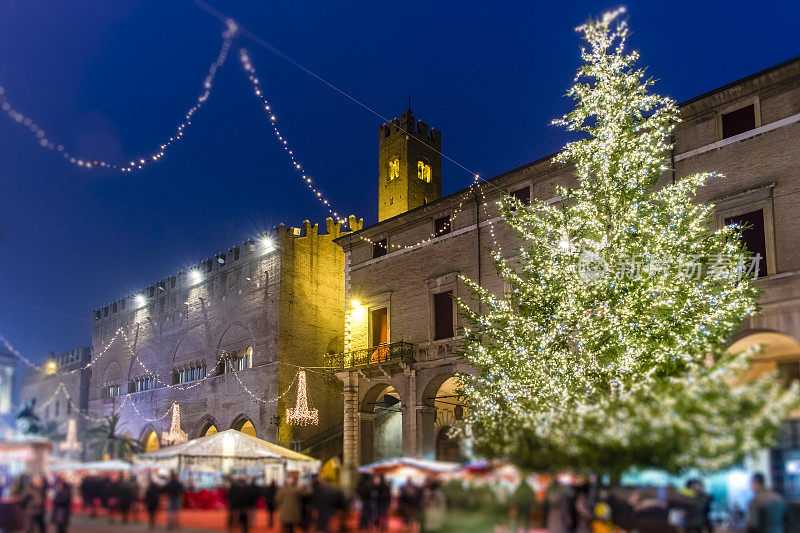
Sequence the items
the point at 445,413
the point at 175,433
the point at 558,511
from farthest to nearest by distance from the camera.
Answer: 1. the point at 175,433
2. the point at 445,413
3. the point at 558,511

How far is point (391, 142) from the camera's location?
4931 centimetres

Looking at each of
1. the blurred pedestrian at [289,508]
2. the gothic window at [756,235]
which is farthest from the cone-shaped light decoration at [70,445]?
the gothic window at [756,235]

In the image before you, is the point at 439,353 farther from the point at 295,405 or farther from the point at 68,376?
the point at 68,376

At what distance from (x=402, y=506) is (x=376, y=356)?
65.4 feet

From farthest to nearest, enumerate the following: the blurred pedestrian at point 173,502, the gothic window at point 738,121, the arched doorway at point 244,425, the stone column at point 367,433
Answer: the arched doorway at point 244,425 → the stone column at point 367,433 → the gothic window at point 738,121 → the blurred pedestrian at point 173,502

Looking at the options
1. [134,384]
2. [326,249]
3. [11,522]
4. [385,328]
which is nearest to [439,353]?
[385,328]

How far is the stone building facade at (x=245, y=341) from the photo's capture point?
1443 inches

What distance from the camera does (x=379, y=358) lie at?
33.2 m

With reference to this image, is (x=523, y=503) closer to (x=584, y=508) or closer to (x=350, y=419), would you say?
(x=584, y=508)

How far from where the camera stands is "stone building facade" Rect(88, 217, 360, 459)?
36.7 meters

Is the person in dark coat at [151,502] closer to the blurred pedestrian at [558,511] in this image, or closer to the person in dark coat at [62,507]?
the person in dark coat at [62,507]

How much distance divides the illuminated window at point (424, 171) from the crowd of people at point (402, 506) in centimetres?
3595

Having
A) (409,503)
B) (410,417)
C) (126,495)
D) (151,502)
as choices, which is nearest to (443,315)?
(410,417)

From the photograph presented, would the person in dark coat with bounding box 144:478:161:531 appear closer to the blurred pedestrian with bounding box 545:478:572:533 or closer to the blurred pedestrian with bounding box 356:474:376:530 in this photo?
the blurred pedestrian with bounding box 356:474:376:530
